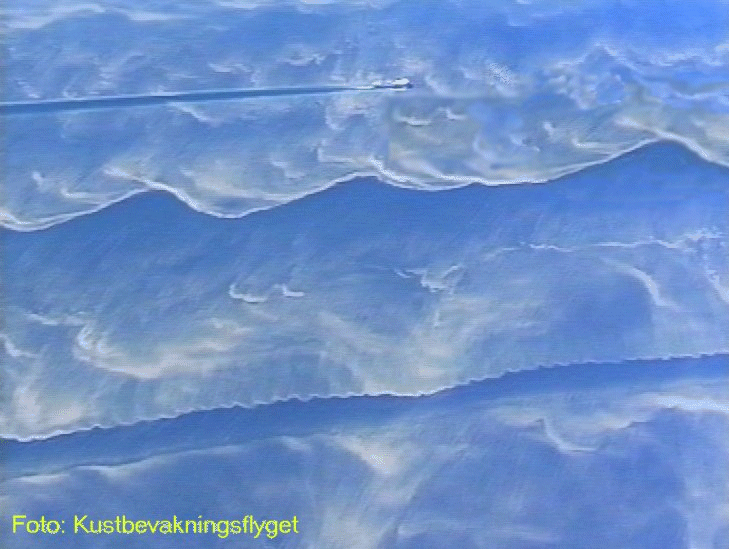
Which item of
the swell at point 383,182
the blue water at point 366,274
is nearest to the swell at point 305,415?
the blue water at point 366,274

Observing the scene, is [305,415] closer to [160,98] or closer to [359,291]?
[359,291]

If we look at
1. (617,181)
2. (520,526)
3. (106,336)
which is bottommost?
(520,526)

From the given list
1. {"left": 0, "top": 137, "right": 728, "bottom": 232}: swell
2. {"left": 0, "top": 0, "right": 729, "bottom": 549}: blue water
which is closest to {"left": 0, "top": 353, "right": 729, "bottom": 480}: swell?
{"left": 0, "top": 0, "right": 729, "bottom": 549}: blue water

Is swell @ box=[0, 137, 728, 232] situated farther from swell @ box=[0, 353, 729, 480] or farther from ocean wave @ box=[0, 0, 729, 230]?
swell @ box=[0, 353, 729, 480]

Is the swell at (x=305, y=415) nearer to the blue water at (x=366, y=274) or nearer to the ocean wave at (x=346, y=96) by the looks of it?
the blue water at (x=366, y=274)

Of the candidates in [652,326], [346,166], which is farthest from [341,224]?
[652,326]

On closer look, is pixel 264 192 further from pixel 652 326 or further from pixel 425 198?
pixel 652 326

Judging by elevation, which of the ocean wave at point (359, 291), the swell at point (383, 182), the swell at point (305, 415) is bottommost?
the swell at point (305, 415)
